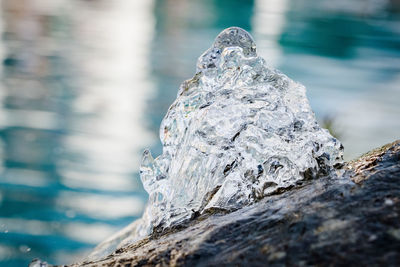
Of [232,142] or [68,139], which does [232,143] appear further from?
[68,139]

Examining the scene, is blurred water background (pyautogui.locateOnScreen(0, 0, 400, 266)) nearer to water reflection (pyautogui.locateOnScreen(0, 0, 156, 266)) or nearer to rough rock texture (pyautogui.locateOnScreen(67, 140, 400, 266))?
water reflection (pyautogui.locateOnScreen(0, 0, 156, 266))

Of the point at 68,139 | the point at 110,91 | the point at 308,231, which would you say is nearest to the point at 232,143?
the point at 308,231

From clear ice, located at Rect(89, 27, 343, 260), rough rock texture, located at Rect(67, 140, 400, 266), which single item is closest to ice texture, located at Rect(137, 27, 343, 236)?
clear ice, located at Rect(89, 27, 343, 260)

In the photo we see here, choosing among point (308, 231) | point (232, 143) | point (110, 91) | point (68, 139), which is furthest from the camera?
point (110, 91)

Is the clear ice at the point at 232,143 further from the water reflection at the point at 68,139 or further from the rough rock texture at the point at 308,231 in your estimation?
the water reflection at the point at 68,139

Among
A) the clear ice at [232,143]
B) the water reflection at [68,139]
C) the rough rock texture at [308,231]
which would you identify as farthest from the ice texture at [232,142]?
the water reflection at [68,139]

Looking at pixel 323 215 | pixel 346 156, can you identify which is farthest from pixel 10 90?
pixel 323 215
